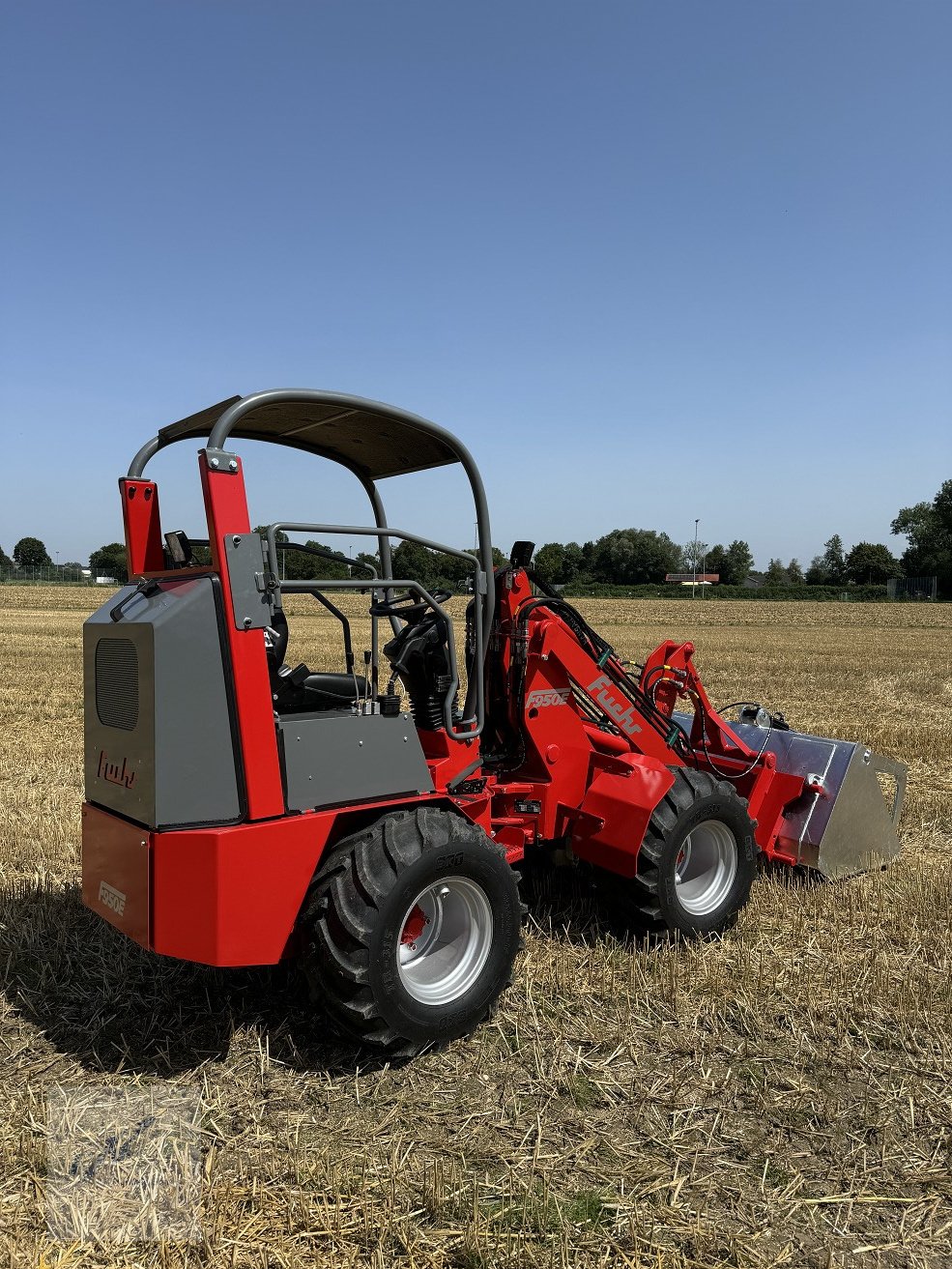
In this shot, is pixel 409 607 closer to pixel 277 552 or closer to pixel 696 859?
pixel 277 552

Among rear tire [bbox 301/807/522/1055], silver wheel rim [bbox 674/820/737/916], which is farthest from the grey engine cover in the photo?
silver wheel rim [bbox 674/820/737/916]

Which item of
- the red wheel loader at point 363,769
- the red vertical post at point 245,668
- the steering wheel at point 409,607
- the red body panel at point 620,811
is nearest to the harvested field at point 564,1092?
the red wheel loader at point 363,769

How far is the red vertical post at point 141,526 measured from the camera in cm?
402

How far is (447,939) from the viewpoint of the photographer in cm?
390

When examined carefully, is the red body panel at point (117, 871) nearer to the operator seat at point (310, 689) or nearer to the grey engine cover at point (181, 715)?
the grey engine cover at point (181, 715)

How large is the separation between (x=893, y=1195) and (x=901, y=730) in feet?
29.5

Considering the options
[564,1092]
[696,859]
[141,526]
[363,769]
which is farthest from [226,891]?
[696,859]

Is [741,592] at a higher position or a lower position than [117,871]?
higher

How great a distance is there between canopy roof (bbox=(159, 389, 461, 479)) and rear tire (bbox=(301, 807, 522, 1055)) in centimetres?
159

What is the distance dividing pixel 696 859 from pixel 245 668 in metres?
2.92

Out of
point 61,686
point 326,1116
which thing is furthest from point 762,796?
point 61,686

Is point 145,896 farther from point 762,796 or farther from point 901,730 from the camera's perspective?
Answer: point 901,730

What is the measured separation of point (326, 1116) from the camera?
3.25 metres

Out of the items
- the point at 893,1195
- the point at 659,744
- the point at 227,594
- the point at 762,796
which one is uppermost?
the point at 227,594
